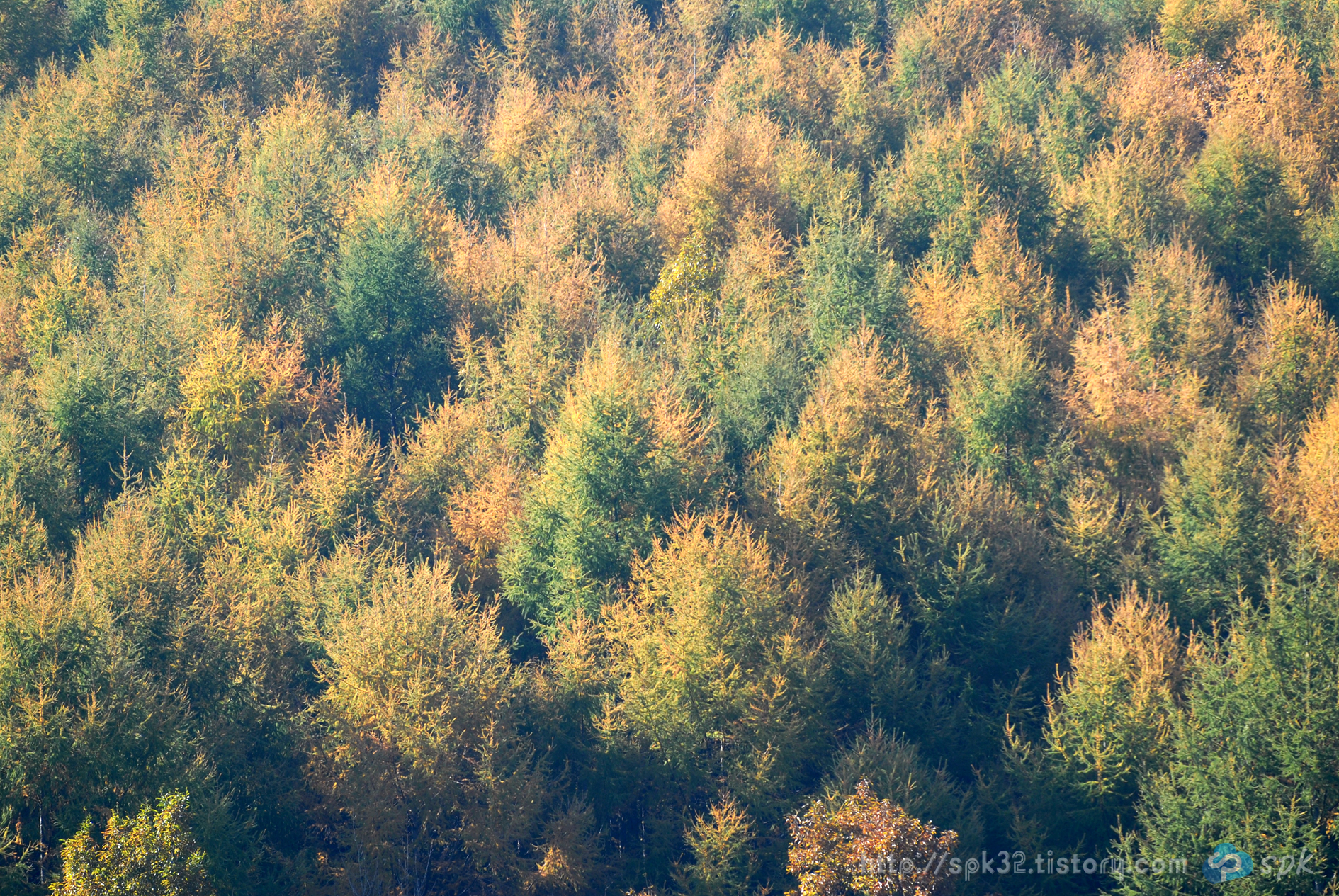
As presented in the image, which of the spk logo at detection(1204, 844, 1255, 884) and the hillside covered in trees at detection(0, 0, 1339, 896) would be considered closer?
the spk logo at detection(1204, 844, 1255, 884)

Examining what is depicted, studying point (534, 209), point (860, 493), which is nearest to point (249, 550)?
point (860, 493)

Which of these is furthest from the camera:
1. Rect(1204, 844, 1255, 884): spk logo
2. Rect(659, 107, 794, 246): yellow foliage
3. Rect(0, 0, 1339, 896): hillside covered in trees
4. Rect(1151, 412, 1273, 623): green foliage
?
Rect(659, 107, 794, 246): yellow foliage

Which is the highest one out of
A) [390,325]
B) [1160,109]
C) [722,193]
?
[722,193]

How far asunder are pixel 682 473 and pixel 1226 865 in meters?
23.8

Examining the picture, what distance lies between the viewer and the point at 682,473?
48.8 metres

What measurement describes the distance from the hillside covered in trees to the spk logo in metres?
0.47

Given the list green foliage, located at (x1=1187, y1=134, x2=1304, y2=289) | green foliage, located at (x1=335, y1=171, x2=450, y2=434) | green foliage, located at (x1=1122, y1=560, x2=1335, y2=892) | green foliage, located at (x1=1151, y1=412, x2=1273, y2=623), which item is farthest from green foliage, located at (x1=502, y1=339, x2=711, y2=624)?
green foliage, located at (x1=1187, y1=134, x2=1304, y2=289)

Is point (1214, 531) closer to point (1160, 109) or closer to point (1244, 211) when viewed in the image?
point (1244, 211)

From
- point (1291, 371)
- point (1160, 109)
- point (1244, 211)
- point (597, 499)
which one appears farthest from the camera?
point (1160, 109)

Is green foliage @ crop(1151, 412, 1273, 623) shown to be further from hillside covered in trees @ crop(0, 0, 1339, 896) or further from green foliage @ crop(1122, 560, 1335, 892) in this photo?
green foliage @ crop(1122, 560, 1335, 892)

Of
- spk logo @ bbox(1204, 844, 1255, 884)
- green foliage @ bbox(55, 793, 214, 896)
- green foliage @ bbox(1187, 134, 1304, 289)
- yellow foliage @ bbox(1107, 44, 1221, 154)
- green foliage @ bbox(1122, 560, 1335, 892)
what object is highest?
green foliage @ bbox(55, 793, 214, 896)

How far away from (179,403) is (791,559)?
94.2 feet

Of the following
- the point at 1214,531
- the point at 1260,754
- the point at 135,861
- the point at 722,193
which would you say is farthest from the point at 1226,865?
the point at 722,193

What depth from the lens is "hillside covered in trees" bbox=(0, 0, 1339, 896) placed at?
1515 inches
